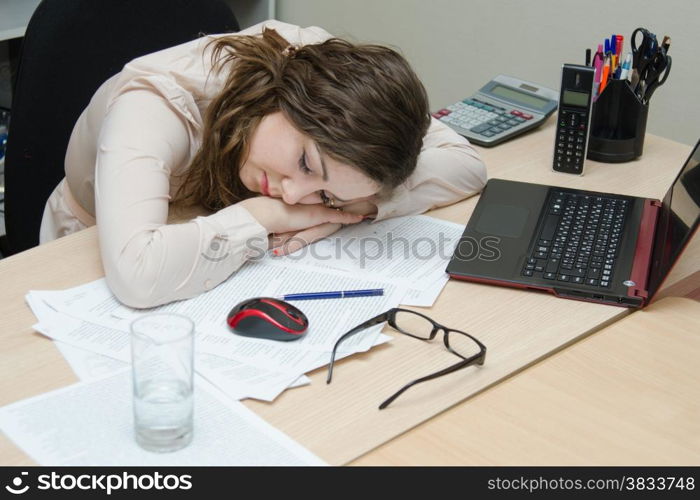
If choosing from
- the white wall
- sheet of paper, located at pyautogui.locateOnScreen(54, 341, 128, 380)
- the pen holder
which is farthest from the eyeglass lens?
the white wall

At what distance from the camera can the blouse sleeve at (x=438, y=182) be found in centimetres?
143

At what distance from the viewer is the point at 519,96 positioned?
186 centimetres

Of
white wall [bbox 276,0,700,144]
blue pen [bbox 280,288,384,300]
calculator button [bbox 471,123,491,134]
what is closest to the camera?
blue pen [bbox 280,288,384,300]

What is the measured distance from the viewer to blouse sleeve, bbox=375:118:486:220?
4.68 feet

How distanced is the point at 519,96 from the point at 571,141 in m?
0.29

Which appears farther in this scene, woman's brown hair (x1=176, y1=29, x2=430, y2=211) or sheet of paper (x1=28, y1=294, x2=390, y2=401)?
woman's brown hair (x1=176, y1=29, x2=430, y2=211)

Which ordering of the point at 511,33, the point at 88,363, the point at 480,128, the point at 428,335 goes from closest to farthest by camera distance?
the point at 88,363, the point at 428,335, the point at 480,128, the point at 511,33

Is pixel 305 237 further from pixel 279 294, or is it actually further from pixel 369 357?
pixel 369 357

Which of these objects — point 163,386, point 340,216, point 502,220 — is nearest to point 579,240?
point 502,220

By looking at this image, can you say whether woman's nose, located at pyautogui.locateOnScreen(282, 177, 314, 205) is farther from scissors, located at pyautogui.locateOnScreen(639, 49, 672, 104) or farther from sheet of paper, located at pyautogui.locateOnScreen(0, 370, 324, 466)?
scissors, located at pyautogui.locateOnScreen(639, 49, 672, 104)

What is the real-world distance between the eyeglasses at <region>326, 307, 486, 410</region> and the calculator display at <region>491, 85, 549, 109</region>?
845 mm

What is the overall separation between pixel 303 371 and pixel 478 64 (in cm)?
164

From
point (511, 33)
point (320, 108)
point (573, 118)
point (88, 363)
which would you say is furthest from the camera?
point (511, 33)

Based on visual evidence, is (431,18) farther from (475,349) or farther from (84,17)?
(475,349)
